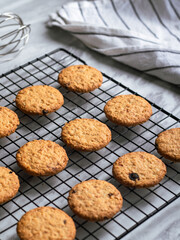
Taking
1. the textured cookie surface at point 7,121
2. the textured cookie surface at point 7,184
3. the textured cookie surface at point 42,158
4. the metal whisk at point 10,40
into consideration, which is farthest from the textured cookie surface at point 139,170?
the metal whisk at point 10,40

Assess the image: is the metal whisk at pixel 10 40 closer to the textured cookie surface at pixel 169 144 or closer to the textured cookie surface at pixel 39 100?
the textured cookie surface at pixel 39 100

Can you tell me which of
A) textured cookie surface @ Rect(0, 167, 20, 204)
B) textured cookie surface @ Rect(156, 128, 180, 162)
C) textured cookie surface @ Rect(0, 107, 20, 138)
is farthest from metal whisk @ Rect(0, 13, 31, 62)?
textured cookie surface @ Rect(156, 128, 180, 162)

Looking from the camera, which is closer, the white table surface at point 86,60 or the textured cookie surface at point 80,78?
the white table surface at point 86,60

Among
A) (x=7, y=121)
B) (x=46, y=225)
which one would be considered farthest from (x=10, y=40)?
(x=46, y=225)

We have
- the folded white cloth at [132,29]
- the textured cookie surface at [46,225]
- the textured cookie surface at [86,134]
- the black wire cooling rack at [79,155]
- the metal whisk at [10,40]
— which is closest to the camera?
the textured cookie surface at [46,225]

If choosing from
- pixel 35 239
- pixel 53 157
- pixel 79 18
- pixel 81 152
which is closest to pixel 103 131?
pixel 81 152

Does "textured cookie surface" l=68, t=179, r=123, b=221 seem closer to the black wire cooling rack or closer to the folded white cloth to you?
the black wire cooling rack

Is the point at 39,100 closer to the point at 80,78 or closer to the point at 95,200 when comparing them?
the point at 80,78

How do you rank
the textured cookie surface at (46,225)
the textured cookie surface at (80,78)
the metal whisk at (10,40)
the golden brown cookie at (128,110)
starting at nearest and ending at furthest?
1. the textured cookie surface at (46,225)
2. the golden brown cookie at (128,110)
3. the textured cookie surface at (80,78)
4. the metal whisk at (10,40)
